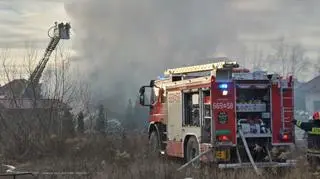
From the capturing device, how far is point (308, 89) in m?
59.9

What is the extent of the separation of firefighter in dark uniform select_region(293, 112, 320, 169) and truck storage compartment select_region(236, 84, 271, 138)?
0.82m

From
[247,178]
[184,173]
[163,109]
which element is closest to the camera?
[247,178]

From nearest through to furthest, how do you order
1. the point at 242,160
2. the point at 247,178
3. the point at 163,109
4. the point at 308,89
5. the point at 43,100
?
the point at 247,178
the point at 242,160
the point at 163,109
the point at 43,100
the point at 308,89

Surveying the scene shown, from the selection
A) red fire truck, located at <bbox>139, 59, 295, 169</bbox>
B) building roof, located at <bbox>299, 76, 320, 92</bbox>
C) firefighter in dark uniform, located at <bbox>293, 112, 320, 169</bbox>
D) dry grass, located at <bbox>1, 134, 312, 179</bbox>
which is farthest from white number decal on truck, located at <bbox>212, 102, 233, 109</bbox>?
building roof, located at <bbox>299, 76, 320, 92</bbox>

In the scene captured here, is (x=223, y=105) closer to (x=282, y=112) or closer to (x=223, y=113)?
(x=223, y=113)

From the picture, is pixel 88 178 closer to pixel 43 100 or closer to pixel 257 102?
pixel 257 102

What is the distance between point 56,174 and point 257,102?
5.59 metres

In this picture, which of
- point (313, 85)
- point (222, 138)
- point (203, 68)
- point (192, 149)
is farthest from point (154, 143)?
point (313, 85)

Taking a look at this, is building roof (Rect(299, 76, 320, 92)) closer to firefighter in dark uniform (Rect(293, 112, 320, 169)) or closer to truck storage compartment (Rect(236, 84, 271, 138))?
truck storage compartment (Rect(236, 84, 271, 138))

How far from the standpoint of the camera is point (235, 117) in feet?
46.6

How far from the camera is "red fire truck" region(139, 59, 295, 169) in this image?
46.3ft

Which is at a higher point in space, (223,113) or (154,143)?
(223,113)

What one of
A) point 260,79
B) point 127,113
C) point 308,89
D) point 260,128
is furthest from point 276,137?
point 308,89

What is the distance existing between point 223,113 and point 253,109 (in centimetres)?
110
